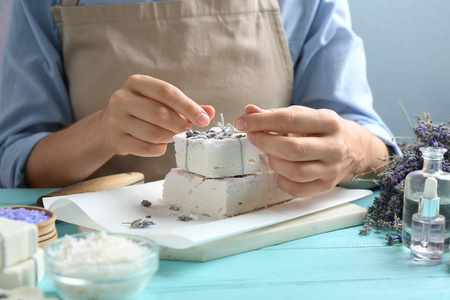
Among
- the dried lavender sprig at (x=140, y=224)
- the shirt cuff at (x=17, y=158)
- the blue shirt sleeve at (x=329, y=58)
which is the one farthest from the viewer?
the blue shirt sleeve at (x=329, y=58)

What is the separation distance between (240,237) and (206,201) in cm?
19

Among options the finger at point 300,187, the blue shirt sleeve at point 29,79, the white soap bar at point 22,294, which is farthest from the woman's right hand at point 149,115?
the white soap bar at point 22,294

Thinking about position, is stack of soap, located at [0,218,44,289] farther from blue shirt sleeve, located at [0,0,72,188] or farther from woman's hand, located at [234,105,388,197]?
blue shirt sleeve, located at [0,0,72,188]

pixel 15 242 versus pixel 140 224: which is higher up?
pixel 15 242

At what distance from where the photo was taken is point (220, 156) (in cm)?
112

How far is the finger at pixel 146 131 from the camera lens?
122 centimetres

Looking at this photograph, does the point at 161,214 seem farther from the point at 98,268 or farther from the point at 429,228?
the point at 429,228

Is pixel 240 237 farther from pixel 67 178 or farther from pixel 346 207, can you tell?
pixel 67 178

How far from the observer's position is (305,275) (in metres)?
0.85

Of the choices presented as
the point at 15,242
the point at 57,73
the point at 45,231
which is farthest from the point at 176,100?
the point at 57,73

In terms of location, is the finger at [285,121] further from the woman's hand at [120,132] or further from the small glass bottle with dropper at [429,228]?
the small glass bottle with dropper at [429,228]

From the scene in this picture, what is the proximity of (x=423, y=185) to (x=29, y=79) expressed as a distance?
126 centimetres

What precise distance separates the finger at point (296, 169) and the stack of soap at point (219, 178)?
0.05 meters

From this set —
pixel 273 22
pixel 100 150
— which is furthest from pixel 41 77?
pixel 273 22
